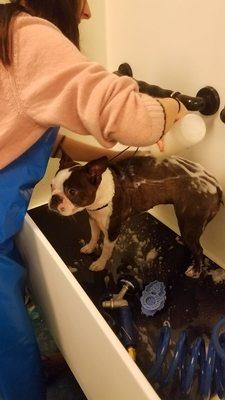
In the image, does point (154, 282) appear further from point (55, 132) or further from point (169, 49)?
point (169, 49)

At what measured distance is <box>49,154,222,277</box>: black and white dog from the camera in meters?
0.79

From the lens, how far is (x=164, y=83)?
93 cm

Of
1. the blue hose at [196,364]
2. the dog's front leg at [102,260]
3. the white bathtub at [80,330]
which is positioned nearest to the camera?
the white bathtub at [80,330]

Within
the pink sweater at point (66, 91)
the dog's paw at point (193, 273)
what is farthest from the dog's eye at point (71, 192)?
the dog's paw at point (193, 273)

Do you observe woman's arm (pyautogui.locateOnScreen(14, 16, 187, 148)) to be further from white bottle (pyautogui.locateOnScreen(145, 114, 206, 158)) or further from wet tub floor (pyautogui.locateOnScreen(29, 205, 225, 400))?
wet tub floor (pyautogui.locateOnScreen(29, 205, 225, 400))

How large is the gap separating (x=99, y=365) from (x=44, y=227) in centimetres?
57

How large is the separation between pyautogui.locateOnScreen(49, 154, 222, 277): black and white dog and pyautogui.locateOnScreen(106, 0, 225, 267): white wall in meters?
0.09

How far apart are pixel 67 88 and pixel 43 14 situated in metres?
0.20

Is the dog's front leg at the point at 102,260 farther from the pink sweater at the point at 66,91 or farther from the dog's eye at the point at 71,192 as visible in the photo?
the pink sweater at the point at 66,91

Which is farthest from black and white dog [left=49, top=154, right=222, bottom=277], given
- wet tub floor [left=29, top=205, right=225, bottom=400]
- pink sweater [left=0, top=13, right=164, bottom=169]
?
pink sweater [left=0, top=13, right=164, bottom=169]

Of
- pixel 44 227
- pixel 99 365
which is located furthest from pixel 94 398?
pixel 44 227

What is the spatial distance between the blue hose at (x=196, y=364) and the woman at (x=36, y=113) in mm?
280

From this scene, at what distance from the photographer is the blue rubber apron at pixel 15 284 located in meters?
0.69

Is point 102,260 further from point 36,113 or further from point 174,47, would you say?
point 174,47
